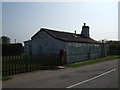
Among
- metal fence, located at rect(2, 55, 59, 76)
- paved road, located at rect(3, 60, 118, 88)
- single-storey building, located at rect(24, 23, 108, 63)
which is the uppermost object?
single-storey building, located at rect(24, 23, 108, 63)

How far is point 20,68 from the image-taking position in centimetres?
1695

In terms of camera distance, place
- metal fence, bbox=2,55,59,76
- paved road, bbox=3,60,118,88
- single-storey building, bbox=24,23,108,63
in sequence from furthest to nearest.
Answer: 1. single-storey building, bbox=24,23,108,63
2. metal fence, bbox=2,55,59,76
3. paved road, bbox=3,60,118,88

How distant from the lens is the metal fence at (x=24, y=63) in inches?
615

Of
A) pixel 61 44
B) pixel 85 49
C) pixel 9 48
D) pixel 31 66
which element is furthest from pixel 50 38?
pixel 9 48

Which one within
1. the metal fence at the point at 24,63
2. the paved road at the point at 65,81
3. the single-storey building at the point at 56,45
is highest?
the single-storey building at the point at 56,45

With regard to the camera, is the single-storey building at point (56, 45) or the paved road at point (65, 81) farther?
the single-storey building at point (56, 45)

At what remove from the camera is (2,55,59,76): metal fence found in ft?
51.3

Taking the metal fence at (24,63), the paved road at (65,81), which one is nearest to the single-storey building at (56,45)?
the metal fence at (24,63)

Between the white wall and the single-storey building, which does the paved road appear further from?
the white wall

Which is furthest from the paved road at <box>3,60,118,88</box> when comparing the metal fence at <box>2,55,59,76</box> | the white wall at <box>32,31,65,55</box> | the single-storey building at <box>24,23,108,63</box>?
the white wall at <box>32,31,65,55</box>

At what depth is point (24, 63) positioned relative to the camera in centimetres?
1789

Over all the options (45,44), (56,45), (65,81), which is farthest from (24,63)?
(45,44)

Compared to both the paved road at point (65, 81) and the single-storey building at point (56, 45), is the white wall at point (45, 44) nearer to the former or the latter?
the single-storey building at point (56, 45)

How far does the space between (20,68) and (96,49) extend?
26.5 metres
